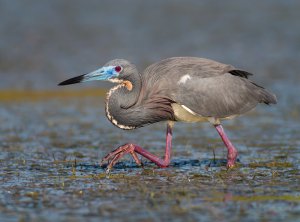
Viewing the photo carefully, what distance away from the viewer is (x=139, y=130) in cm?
1177

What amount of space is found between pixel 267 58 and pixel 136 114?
9.03 m

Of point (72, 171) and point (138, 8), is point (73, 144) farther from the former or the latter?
point (138, 8)

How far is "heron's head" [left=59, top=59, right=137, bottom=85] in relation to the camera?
823cm

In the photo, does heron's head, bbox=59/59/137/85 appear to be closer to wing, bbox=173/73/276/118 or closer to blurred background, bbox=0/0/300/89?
wing, bbox=173/73/276/118

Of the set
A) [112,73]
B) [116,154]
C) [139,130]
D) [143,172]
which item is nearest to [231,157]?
[143,172]

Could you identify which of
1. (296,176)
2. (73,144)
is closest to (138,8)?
(73,144)

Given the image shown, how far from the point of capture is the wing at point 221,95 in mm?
8555

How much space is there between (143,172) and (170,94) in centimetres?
96

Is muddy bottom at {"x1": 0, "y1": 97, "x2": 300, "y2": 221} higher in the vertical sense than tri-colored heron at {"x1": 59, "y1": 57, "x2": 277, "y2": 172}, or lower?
lower

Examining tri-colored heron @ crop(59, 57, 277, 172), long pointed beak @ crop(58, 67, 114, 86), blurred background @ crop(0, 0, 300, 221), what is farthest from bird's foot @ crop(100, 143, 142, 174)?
long pointed beak @ crop(58, 67, 114, 86)

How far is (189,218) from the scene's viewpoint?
19.7 feet

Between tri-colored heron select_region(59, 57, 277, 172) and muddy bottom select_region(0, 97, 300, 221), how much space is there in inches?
20.3

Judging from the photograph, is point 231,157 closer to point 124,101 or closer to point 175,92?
point 175,92

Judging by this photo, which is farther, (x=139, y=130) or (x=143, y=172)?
(x=139, y=130)
